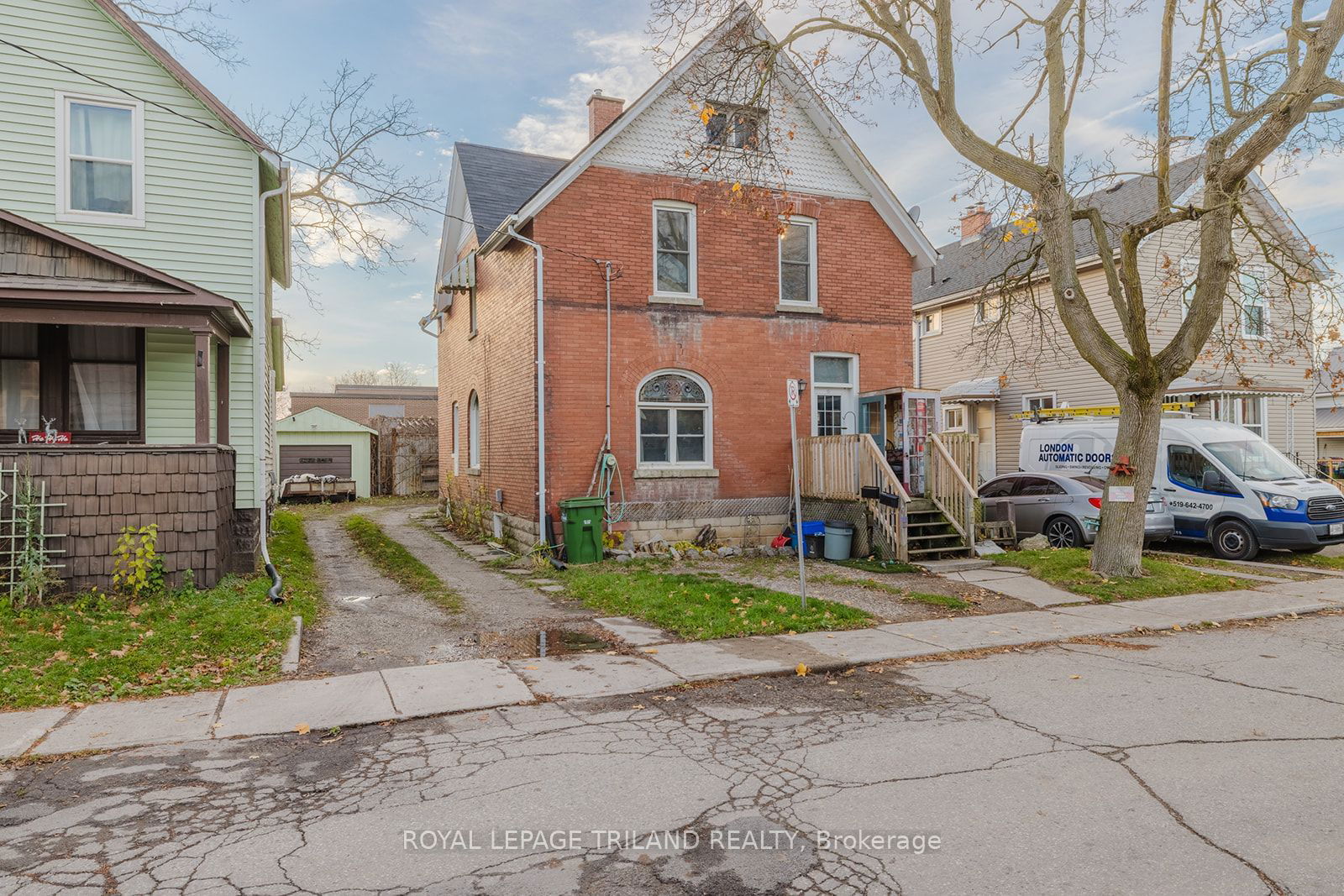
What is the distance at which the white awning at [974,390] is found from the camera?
940 inches

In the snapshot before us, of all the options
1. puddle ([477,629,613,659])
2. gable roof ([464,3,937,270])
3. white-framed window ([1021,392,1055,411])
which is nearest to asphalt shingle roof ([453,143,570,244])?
gable roof ([464,3,937,270])

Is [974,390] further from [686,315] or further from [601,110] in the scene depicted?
[601,110]

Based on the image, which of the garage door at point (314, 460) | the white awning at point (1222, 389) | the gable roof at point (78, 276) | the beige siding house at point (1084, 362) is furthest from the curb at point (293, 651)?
the garage door at point (314, 460)

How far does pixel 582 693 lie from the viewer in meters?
6.46

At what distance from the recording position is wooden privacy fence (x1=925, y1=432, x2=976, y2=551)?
13883 mm

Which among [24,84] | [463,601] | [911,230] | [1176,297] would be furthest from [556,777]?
[1176,297]

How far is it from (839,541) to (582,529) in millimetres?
4238

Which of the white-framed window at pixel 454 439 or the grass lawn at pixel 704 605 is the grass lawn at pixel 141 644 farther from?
the white-framed window at pixel 454 439

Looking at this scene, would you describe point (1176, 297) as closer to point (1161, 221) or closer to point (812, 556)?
point (1161, 221)

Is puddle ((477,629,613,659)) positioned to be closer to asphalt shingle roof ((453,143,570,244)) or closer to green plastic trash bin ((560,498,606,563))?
green plastic trash bin ((560,498,606,563))

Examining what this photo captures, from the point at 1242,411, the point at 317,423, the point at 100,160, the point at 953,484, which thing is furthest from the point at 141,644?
the point at 1242,411

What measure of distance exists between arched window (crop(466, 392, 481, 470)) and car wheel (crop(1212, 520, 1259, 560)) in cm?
1416

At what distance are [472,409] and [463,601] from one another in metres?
9.17

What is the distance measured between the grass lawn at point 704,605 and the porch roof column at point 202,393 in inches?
186
